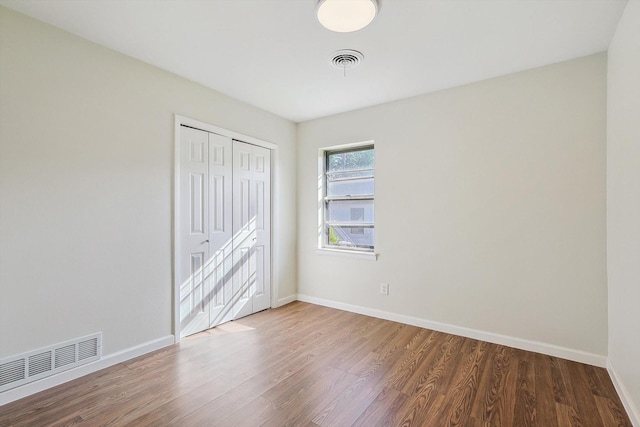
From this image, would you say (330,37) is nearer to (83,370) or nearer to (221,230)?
(221,230)

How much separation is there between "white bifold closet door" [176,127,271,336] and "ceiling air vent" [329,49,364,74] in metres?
1.47

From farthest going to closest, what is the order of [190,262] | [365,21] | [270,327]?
[270,327]
[190,262]
[365,21]

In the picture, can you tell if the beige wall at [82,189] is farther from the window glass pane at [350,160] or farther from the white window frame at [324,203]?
the window glass pane at [350,160]

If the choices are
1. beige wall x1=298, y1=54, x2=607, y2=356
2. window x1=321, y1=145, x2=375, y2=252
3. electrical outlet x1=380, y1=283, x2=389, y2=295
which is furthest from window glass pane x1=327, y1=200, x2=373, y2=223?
electrical outlet x1=380, y1=283, x2=389, y2=295

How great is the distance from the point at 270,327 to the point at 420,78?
293 centimetres

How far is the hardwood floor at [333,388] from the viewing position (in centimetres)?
180

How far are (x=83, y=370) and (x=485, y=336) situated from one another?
339cm

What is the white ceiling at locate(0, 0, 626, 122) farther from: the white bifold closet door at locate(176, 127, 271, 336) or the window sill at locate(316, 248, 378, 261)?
the window sill at locate(316, 248, 378, 261)

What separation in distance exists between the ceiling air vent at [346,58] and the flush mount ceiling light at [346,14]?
1.32 feet

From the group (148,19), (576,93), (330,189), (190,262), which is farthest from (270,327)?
(576,93)

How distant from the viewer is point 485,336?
2.88m

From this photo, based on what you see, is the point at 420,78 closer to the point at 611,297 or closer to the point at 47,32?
the point at 611,297

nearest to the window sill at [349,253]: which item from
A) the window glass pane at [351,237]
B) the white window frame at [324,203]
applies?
the white window frame at [324,203]

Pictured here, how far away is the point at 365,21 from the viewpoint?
75.2 inches
